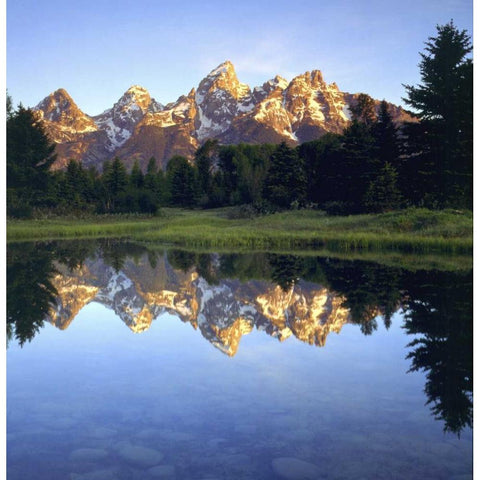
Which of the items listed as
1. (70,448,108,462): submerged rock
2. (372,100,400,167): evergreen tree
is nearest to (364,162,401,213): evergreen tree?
(372,100,400,167): evergreen tree

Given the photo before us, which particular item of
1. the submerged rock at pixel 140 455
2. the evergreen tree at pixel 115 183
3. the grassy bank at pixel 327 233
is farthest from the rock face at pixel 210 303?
the evergreen tree at pixel 115 183

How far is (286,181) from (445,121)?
17934 millimetres

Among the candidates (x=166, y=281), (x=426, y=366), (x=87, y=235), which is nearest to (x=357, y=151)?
(x=87, y=235)

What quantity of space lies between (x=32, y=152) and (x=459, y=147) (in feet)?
154

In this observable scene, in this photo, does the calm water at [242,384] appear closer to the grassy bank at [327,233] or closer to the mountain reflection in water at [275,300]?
A: the mountain reflection in water at [275,300]

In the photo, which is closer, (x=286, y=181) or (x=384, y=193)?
(x=384, y=193)

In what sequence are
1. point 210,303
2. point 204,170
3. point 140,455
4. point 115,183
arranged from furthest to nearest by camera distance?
1. point 204,170
2. point 115,183
3. point 210,303
4. point 140,455

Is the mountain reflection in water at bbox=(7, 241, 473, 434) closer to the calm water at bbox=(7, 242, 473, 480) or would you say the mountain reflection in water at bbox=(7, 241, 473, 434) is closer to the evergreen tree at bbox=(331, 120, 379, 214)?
the calm water at bbox=(7, 242, 473, 480)

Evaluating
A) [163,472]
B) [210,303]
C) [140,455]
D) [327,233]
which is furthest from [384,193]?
[163,472]

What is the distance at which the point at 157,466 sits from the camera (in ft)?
16.7

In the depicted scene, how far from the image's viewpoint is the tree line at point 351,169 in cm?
4428

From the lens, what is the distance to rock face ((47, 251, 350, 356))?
11.6 m

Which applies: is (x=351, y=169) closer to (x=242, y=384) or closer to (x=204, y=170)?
(x=242, y=384)

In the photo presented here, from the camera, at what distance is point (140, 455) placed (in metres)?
5.33
